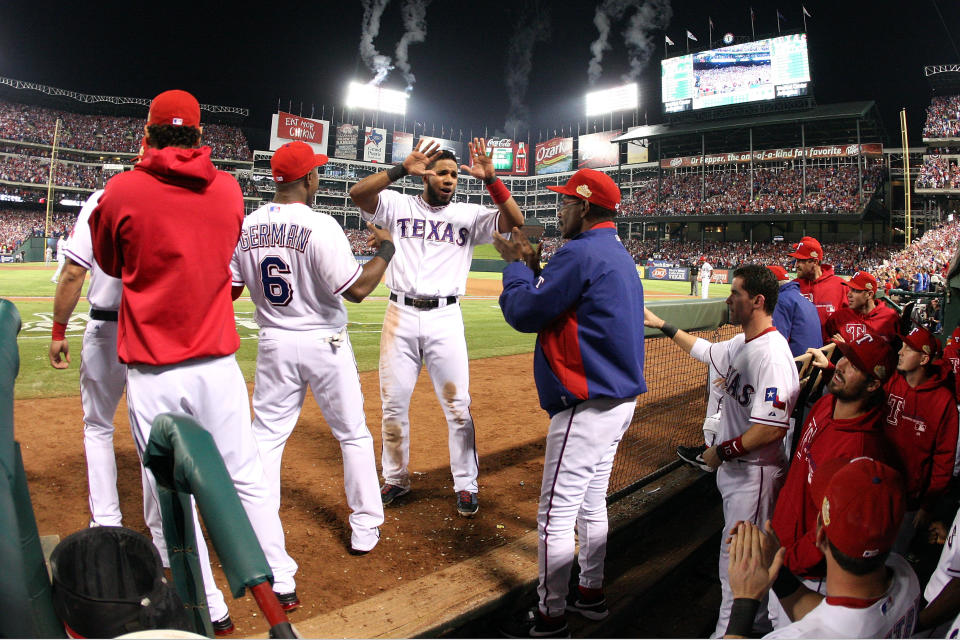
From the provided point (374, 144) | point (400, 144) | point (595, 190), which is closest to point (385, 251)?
point (595, 190)

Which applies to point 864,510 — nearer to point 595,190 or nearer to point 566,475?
point 566,475

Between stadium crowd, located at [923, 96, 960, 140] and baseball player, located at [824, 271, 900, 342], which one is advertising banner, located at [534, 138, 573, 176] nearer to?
stadium crowd, located at [923, 96, 960, 140]

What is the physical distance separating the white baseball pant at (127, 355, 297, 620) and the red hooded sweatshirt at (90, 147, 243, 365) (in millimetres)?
72

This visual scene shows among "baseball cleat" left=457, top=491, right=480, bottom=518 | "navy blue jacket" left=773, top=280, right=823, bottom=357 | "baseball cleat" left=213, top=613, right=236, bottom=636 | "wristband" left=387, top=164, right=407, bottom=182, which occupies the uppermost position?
"wristband" left=387, top=164, right=407, bottom=182

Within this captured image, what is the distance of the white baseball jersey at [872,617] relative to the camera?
5.17 feet

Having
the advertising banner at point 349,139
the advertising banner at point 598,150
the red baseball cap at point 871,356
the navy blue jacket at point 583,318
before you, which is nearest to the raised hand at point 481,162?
the navy blue jacket at point 583,318

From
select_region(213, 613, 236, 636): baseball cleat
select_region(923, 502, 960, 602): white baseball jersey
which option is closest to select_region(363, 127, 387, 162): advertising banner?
select_region(213, 613, 236, 636): baseball cleat

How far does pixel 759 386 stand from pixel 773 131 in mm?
51758

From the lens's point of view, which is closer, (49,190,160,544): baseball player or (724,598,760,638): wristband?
(724,598,760,638): wristband

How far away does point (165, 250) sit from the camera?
2.21 m

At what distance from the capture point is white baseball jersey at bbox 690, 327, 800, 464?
2.87m

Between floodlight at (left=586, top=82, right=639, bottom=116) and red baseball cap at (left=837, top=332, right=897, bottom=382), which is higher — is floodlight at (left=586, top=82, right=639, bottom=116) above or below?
above

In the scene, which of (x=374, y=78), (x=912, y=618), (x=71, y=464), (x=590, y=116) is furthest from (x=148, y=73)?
(x=912, y=618)

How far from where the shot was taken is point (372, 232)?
3.34 m
